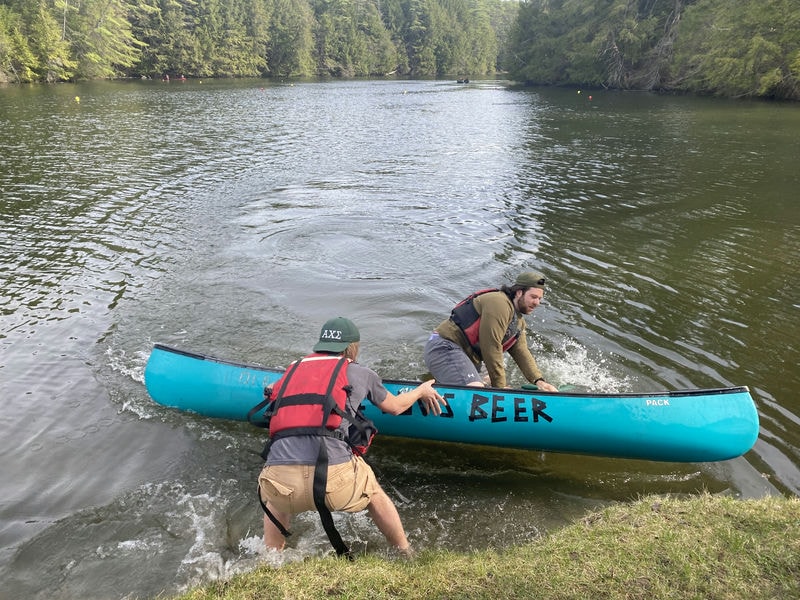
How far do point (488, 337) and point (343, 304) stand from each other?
477 centimetres

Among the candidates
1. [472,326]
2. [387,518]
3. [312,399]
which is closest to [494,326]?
[472,326]

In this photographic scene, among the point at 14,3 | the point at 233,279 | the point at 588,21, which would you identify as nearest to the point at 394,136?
the point at 233,279

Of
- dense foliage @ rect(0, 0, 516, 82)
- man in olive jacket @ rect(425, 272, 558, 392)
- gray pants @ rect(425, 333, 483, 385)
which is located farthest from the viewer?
dense foliage @ rect(0, 0, 516, 82)

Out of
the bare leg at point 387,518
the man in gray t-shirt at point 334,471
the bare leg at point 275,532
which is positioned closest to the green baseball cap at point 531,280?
the man in gray t-shirt at point 334,471

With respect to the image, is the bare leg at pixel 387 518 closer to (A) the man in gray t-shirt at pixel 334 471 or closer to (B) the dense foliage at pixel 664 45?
(A) the man in gray t-shirt at pixel 334 471

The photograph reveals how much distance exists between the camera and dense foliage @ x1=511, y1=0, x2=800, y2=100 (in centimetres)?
3884

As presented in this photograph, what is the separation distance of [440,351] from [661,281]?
6.43m

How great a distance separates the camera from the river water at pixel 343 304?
528 cm

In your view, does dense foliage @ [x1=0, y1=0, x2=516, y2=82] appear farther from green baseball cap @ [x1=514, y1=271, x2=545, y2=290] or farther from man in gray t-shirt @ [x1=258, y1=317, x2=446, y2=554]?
man in gray t-shirt @ [x1=258, y1=317, x2=446, y2=554]

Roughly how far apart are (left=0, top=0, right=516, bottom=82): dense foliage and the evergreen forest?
0.63 feet

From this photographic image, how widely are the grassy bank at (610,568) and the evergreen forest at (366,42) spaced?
146ft

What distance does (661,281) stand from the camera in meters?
10.8

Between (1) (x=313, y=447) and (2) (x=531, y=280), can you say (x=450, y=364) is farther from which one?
(1) (x=313, y=447)

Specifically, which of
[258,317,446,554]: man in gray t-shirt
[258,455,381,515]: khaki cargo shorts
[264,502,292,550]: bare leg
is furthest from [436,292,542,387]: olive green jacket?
[264,502,292,550]: bare leg
